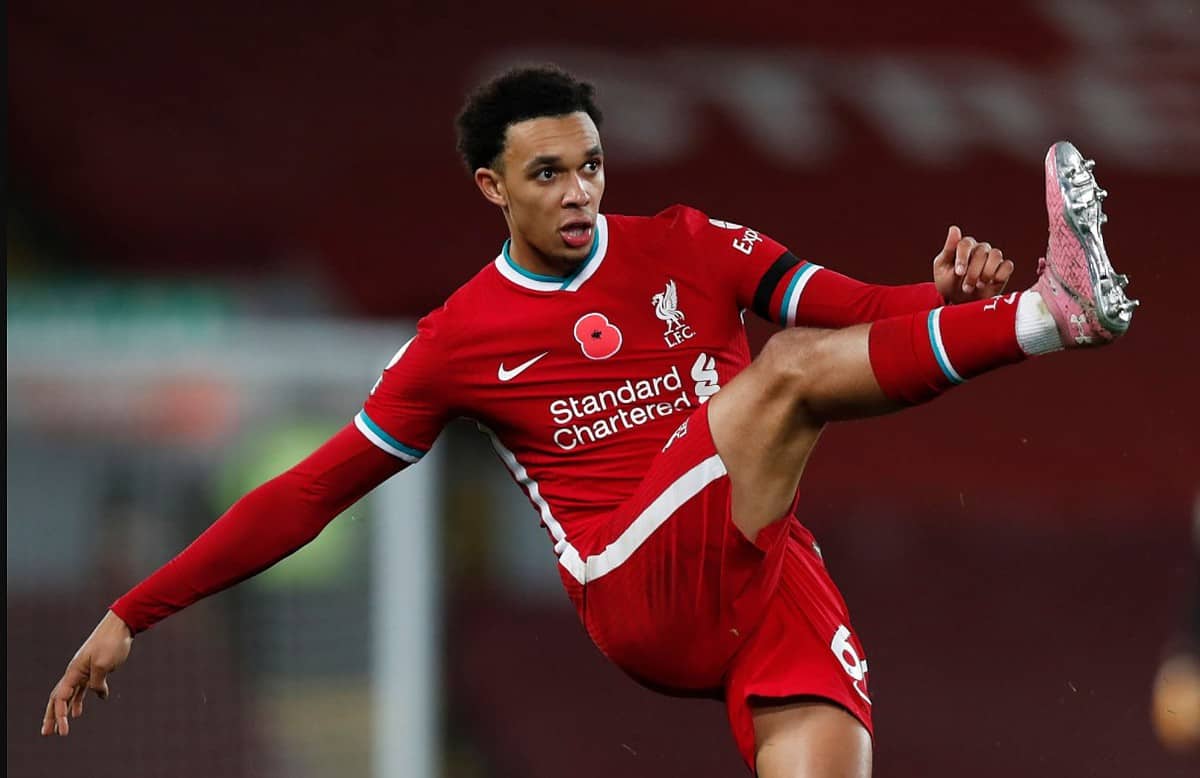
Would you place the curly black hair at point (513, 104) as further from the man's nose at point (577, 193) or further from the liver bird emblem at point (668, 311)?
the liver bird emblem at point (668, 311)

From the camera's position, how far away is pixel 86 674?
299cm

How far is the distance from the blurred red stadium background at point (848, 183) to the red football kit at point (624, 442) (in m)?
4.64

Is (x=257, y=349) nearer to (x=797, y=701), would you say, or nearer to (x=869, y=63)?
(x=797, y=701)

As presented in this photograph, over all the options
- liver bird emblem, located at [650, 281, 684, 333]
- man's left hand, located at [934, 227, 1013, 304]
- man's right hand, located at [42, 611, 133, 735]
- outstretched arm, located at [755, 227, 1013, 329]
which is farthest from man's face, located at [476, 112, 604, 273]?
man's right hand, located at [42, 611, 133, 735]

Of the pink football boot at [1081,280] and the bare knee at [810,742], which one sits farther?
the bare knee at [810,742]

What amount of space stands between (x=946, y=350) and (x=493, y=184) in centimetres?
97

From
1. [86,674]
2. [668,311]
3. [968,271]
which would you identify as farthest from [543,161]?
[86,674]

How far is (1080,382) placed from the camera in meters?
7.94

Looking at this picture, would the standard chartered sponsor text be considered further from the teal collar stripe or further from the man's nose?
the man's nose

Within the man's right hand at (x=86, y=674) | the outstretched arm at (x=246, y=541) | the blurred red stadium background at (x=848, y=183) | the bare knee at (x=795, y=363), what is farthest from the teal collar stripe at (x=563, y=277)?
the blurred red stadium background at (x=848, y=183)

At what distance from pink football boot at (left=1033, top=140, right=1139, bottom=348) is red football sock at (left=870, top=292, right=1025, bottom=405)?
0.06 metres

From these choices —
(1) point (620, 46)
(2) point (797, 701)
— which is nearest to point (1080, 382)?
(1) point (620, 46)

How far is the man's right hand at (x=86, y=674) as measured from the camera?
2.97 metres

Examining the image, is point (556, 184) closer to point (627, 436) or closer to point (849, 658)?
point (627, 436)
